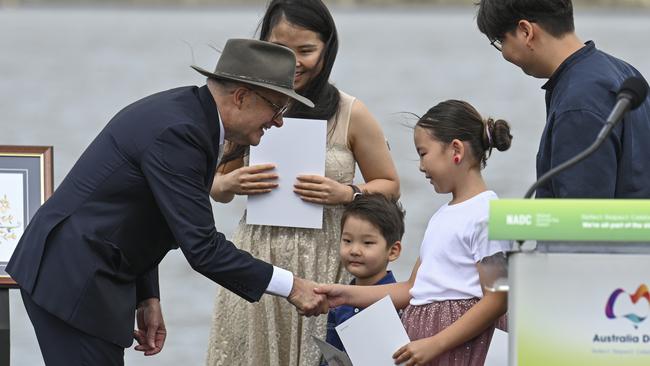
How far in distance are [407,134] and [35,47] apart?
26.8 meters

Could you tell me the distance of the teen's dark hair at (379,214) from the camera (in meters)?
4.72

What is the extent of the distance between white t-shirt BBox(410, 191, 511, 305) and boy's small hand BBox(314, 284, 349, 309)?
25 cm

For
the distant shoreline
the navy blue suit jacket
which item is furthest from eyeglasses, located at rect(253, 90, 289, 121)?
the distant shoreline

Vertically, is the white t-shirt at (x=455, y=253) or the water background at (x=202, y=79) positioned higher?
the water background at (x=202, y=79)

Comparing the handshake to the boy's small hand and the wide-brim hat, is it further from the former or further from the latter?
the wide-brim hat

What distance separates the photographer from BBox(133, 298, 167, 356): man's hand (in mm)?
4548

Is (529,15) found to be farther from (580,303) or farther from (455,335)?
(580,303)

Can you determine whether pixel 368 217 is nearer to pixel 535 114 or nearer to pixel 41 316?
pixel 41 316

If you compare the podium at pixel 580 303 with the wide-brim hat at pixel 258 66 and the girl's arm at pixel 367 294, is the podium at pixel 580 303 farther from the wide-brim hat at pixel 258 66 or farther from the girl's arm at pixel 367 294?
the girl's arm at pixel 367 294

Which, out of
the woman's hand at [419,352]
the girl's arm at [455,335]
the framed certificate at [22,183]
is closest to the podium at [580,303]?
the girl's arm at [455,335]

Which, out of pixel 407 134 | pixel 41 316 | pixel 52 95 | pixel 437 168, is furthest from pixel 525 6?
pixel 52 95

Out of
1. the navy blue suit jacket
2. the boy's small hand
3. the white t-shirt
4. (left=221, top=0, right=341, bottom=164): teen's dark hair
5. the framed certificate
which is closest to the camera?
the navy blue suit jacket

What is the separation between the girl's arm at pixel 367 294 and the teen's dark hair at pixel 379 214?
21 cm

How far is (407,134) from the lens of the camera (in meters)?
17.4
